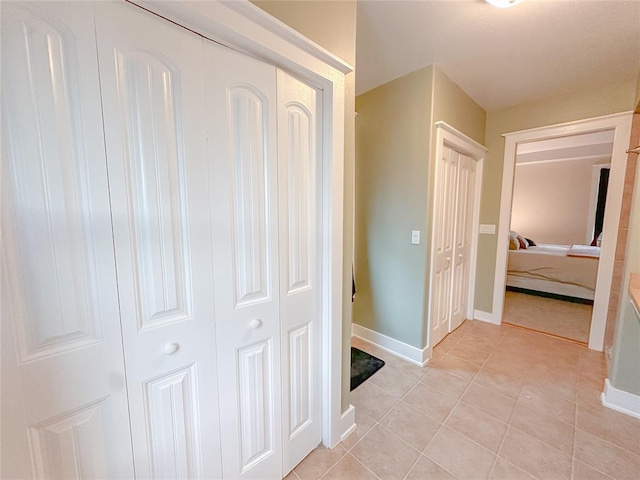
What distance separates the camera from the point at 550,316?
3.18 m

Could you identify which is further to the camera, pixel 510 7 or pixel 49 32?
pixel 510 7

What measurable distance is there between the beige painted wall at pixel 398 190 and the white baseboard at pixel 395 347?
5 centimetres

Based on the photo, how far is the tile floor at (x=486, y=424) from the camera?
1313mm

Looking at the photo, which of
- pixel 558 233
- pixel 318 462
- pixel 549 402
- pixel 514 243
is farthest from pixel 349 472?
pixel 558 233

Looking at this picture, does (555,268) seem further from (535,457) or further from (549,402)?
(535,457)

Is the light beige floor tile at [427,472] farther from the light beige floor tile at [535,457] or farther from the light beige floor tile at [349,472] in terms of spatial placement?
the light beige floor tile at [535,457]

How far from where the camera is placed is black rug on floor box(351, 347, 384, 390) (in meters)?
2.04

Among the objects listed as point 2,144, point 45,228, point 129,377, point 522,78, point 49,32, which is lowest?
point 129,377

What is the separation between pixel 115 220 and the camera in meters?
A: 0.73

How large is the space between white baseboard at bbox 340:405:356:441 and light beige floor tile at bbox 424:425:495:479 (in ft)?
1.38

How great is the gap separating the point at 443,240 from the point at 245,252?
2065 millimetres

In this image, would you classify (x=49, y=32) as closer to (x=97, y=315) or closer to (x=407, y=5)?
(x=97, y=315)

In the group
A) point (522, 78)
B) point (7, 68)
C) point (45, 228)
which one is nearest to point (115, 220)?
point (45, 228)

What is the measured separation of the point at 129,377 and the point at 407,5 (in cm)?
216
